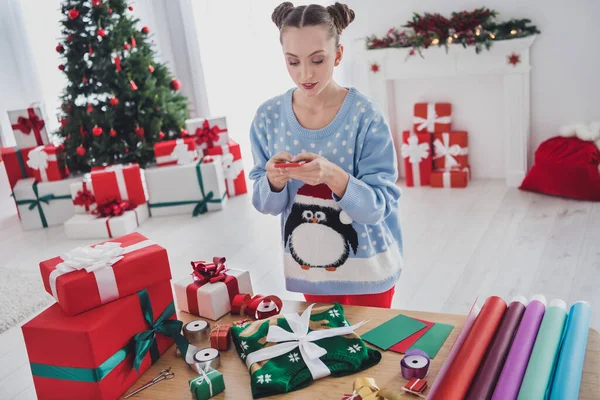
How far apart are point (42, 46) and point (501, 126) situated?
144 inches

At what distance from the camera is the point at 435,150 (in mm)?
4254

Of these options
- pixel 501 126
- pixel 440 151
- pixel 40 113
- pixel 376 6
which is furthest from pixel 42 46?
pixel 501 126

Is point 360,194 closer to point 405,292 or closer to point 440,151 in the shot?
point 405,292

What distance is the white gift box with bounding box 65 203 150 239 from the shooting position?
385 cm

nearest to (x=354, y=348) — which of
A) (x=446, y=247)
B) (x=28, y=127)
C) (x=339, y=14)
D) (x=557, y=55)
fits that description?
(x=339, y=14)

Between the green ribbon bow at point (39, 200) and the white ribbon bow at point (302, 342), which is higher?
the white ribbon bow at point (302, 342)

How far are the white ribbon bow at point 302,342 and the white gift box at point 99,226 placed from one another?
8.59ft

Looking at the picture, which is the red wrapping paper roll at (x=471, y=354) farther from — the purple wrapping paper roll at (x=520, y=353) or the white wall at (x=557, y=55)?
the white wall at (x=557, y=55)

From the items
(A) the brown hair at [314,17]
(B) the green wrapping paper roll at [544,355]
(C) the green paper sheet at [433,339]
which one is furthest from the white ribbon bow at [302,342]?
(A) the brown hair at [314,17]

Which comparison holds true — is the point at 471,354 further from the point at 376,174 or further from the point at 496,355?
the point at 376,174

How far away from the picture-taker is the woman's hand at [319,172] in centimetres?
142

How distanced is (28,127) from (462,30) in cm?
283

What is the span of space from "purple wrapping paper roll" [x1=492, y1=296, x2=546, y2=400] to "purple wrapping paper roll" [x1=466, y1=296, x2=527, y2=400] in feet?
0.04

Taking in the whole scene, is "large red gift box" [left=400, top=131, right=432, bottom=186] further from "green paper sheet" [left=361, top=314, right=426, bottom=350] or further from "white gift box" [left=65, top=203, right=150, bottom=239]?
"green paper sheet" [left=361, top=314, right=426, bottom=350]
